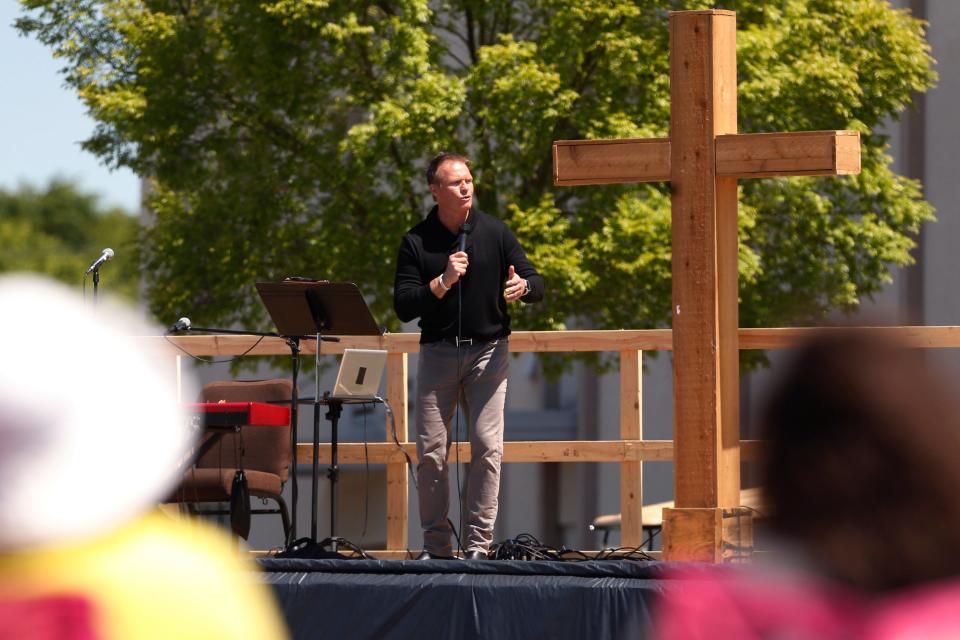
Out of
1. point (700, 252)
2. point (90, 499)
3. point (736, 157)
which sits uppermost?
point (736, 157)

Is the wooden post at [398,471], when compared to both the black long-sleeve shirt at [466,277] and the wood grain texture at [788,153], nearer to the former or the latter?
the black long-sleeve shirt at [466,277]

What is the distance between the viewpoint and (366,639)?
215 inches

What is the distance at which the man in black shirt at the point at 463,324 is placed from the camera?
669 centimetres

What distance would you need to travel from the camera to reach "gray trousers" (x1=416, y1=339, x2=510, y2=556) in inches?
268

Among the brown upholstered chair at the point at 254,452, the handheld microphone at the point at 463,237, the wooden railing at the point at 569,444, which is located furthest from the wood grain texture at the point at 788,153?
the brown upholstered chair at the point at 254,452

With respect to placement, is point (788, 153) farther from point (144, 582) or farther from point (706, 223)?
point (144, 582)

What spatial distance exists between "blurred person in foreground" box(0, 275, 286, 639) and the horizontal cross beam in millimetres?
4926

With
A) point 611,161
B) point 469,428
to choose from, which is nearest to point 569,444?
point 469,428

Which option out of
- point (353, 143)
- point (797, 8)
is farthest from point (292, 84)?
point (797, 8)

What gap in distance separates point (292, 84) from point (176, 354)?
915cm

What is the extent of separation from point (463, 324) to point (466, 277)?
205 mm

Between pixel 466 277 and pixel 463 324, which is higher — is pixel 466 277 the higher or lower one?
the higher one

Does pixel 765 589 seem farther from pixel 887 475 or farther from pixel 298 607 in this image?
pixel 298 607

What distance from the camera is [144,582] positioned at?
136 centimetres
